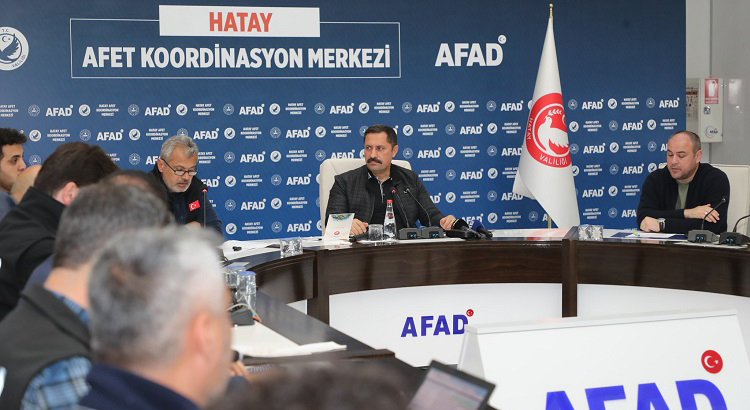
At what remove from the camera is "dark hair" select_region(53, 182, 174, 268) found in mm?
1492

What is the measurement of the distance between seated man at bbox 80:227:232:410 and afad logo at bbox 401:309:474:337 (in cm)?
309

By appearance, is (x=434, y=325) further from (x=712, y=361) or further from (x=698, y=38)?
(x=698, y=38)

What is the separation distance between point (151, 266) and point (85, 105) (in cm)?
513

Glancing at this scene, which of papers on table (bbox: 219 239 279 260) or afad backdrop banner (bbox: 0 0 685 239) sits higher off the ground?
afad backdrop banner (bbox: 0 0 685 239)

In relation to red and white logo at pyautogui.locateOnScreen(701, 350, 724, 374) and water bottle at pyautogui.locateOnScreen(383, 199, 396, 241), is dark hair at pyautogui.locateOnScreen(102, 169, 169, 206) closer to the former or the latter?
red and white logo at pyautogui.locateOnScreen(701, 350, 724, 374)

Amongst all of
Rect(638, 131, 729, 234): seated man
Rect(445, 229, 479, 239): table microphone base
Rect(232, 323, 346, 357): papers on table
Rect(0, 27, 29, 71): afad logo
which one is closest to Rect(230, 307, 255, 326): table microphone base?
Rect(232, 323, 346, 357): papers on table

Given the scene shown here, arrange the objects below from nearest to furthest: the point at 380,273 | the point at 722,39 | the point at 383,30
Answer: the point at 380,273, the point at 383,30, the point at 722,39

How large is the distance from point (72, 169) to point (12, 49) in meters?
4.02

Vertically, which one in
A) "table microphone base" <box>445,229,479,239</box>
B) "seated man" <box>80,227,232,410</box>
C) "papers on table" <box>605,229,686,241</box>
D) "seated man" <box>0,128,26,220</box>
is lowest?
"papers on table" <box>605,229,686,241</box>

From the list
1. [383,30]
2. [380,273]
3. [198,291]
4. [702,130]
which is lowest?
[380,273]

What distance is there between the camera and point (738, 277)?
146 inches

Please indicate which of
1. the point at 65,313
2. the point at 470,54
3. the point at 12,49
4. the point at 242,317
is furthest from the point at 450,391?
the point at 470,54

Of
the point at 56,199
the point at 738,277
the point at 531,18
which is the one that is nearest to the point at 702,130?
the point at 531,18

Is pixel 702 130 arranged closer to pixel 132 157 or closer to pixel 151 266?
pixel 132 157
